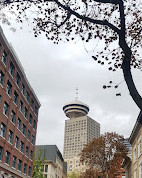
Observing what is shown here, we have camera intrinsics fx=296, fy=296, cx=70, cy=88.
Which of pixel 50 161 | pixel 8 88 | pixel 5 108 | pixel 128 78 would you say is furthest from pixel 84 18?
pixel 50 161

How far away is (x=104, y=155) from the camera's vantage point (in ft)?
144

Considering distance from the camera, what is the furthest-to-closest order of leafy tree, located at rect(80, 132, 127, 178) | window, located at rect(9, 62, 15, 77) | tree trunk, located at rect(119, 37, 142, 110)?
1. leafy tree, located at rect(80, 132, 127, 178)
2. window, located at rect(9, 62, 15, 77)
3. tree trunk, located at rect(119, 37, 142, 110)

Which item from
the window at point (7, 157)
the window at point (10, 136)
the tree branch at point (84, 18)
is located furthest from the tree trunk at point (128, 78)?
the window at point (10, 136)

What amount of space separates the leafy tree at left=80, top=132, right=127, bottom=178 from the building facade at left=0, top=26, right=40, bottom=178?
28.9 feet

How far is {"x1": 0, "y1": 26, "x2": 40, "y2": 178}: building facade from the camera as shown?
33062mm

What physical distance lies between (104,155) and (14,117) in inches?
594

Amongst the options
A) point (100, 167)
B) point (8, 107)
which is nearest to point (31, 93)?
point (8, 107)

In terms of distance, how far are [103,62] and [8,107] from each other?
93.5 feet

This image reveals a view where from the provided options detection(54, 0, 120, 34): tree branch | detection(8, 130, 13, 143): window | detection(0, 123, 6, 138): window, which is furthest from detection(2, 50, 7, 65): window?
detection(54, 0, 120, 34): tree branch

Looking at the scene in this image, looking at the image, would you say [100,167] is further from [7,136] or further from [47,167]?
[47,167]

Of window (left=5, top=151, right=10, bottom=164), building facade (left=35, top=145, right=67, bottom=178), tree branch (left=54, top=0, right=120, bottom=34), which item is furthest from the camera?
building facade (left=35, top=145, right=67, bottom=178)

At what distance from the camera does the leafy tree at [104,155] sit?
43.1 meters

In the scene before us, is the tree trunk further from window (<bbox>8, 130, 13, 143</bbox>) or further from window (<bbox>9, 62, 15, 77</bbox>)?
window (<bbox>8, 130, 13, 143</bbox>)

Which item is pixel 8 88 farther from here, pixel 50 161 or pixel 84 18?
pixel 50 161
